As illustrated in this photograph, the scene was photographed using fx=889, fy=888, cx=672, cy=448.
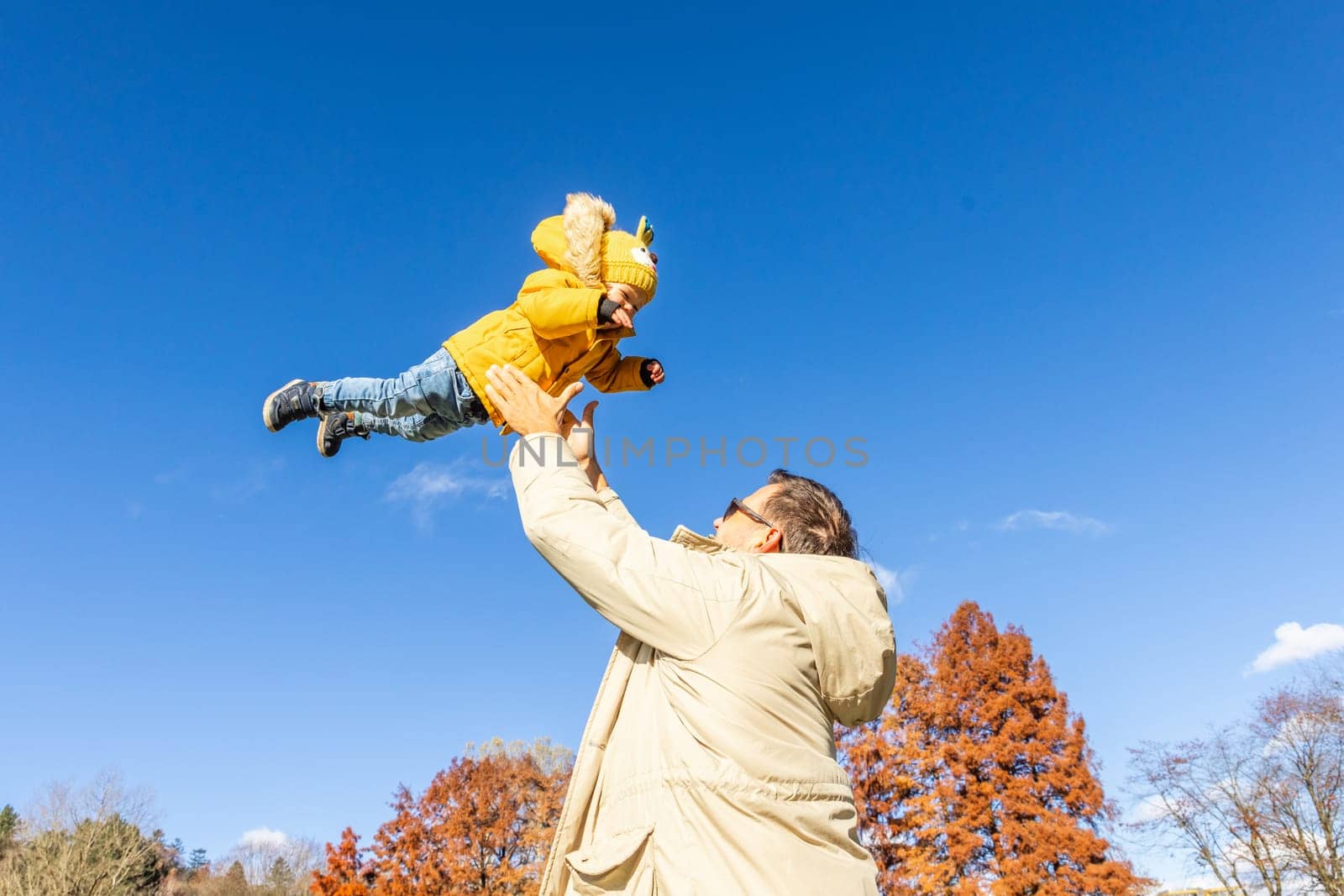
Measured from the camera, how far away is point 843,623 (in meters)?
2.57

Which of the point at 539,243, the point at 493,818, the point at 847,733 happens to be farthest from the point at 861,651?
the point at 493,818

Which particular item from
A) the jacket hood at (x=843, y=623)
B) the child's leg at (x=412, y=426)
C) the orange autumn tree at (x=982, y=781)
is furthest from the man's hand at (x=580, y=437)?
the orange autumn tree at (x=982, y=781)

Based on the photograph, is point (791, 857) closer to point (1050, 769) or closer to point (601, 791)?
point (601, 791)

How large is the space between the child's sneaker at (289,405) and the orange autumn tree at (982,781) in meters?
24.2

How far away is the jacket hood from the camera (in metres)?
2.55

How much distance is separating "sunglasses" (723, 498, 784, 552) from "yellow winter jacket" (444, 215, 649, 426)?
Answer: 1.52 meters

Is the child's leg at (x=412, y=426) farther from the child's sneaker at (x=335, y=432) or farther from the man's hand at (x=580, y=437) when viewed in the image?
the man's hand at (x=580, y=437)

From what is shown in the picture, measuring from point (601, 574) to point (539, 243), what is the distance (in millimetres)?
2822

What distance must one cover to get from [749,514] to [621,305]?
178 centimetres

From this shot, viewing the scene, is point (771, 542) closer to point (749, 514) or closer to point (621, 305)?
point (749, 514)

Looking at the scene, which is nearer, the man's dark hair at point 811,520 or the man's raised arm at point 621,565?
the man's raised arm at point 621,565

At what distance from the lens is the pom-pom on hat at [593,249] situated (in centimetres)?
466

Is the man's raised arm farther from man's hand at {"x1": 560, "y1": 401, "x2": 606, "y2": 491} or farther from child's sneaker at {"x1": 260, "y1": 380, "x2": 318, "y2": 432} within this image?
child's sneaker at {"x1": 260, "y1": 380, "x2": 318, "y2": 432}

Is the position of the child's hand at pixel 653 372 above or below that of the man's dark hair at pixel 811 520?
above
